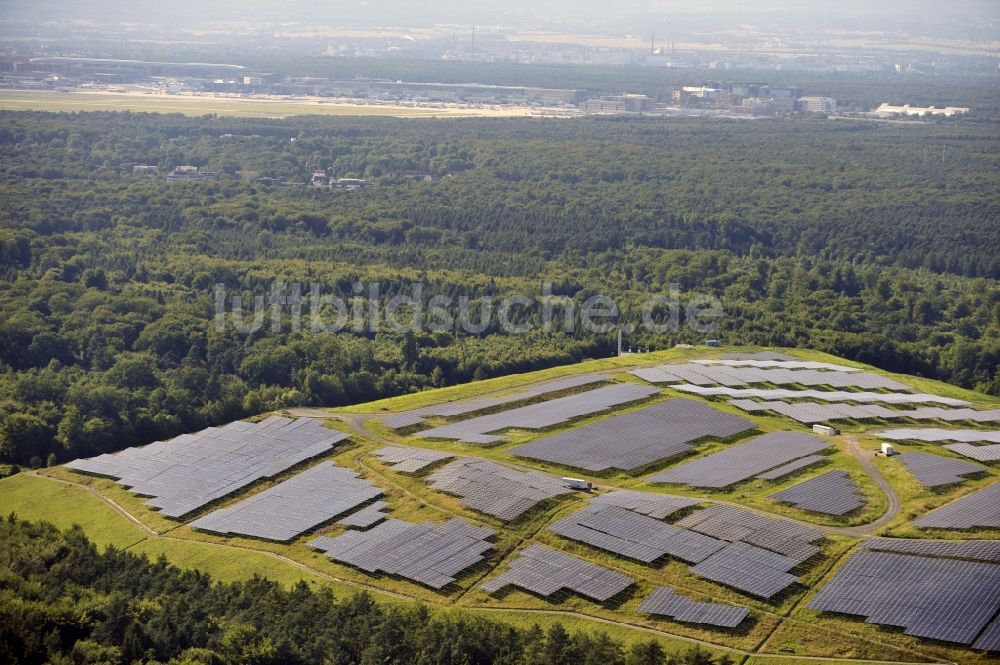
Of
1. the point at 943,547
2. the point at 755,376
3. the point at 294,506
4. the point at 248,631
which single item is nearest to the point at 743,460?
the point at 943,547

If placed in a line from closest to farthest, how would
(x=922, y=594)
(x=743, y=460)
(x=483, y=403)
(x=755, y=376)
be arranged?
(x=922, y=594) < (x=743, y=460) < (x=483, y=403) < (x=755, y=376)

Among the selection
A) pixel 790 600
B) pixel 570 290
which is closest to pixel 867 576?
pixel 790 600

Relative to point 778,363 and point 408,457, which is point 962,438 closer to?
point 778,363

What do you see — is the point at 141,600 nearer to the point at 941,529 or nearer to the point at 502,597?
Result: the point at 502,597

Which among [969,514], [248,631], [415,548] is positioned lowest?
[248,631]

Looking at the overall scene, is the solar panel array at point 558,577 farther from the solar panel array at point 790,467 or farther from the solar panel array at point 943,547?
the solar panel array at point 790,467

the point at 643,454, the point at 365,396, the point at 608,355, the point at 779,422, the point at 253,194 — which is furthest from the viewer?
the point at 253,194

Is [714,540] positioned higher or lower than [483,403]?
higher

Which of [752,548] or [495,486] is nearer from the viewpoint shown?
[752,548]
